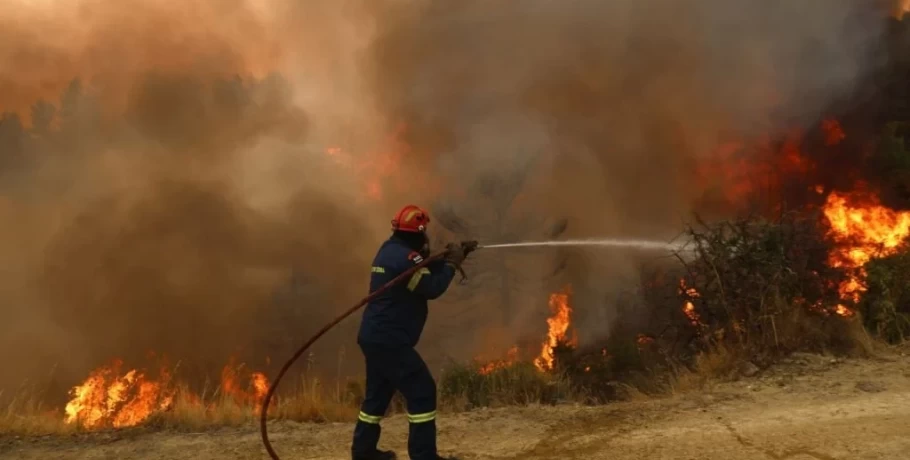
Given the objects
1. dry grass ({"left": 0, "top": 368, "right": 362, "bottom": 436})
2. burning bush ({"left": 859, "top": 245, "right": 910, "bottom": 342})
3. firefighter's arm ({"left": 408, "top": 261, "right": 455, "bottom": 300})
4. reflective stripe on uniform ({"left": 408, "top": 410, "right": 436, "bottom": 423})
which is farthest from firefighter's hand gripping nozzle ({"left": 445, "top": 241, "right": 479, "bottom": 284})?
burning bush ({"left": 859, "top": 245, "right": 910, "bottom": 342})

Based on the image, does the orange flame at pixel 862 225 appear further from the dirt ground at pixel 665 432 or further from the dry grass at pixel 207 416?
the dry grass at pixel 207 416

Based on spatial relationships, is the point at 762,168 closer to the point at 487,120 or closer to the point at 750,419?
the point at 487,120

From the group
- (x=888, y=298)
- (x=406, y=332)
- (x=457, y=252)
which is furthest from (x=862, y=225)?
(x=406, y=332)

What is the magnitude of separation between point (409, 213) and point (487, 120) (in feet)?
46.4

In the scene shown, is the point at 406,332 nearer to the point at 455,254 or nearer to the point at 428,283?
the point at 428,283

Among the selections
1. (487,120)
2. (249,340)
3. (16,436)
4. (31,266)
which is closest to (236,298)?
(249,340)

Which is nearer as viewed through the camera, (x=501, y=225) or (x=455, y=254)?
(x=455, y=254)

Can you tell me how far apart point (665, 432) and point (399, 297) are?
2.08m

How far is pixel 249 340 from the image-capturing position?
14969mm

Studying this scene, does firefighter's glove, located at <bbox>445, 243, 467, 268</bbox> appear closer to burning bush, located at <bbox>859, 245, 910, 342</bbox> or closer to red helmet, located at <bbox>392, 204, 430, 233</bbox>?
red helmet, located at <bbox>392, 204, 430, 233</bbox>

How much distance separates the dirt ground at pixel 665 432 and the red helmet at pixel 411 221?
154cm

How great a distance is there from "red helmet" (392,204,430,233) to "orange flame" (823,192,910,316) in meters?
6.70

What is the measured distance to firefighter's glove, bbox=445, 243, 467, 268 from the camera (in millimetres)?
3670

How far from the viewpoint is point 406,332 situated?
140 inches
